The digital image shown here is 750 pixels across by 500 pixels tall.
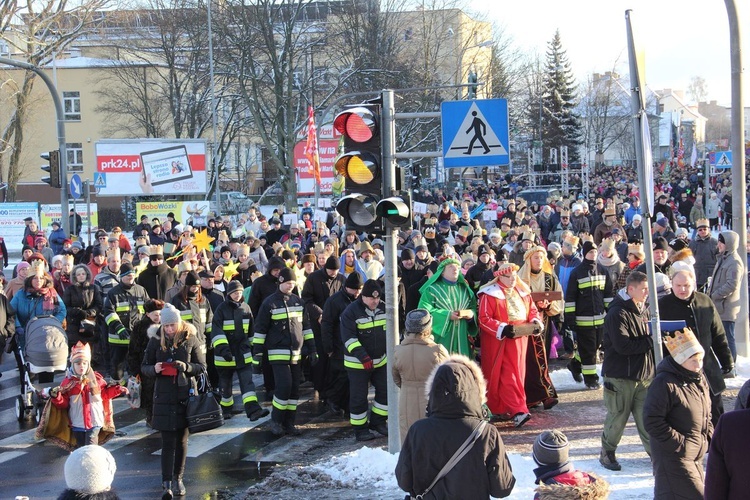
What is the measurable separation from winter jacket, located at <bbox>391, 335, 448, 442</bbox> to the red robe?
2.20 m

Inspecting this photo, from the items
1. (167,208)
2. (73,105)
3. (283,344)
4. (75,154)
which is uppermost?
(73,105)

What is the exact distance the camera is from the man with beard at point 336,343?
10242 millimetres

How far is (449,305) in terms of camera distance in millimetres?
9703

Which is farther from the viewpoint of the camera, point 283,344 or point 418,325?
point 283,344

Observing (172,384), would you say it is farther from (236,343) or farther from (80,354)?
(236,343)

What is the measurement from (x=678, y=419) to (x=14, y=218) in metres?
30.7

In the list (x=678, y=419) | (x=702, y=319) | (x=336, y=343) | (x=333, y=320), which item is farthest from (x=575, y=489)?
(x=336, y=343)

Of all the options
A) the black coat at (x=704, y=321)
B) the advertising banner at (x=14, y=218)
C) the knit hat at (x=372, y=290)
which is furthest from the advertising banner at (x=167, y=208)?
the black coat at (x=704, y=321)

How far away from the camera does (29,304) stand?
11.3m

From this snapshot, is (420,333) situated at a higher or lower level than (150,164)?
lower

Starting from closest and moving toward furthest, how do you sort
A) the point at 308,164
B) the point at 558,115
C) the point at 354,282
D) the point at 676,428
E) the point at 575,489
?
the point at 575,489 < the point at 676,428 < the point at 354,282 < the point at 308,164 < the point at 558,115

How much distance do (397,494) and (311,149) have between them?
21.2 m

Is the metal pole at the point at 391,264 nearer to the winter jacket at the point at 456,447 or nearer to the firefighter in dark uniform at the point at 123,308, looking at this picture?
the winter jacket at the point at 456,447

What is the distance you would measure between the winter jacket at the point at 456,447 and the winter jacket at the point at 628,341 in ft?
9.51
